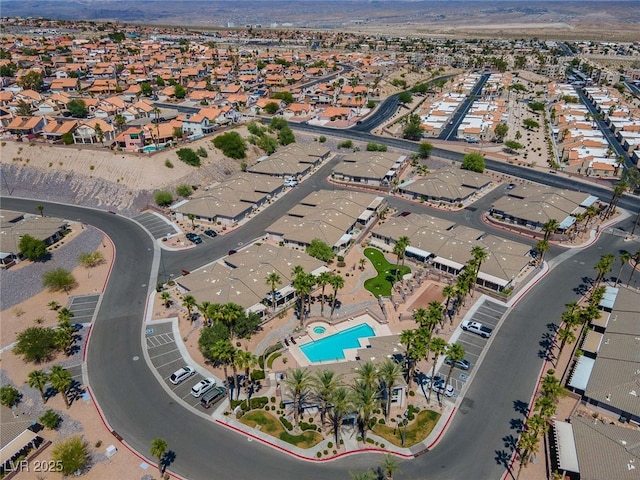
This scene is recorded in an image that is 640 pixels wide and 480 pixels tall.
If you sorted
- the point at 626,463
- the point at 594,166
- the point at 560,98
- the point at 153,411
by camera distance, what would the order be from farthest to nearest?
the point at 560,98, the point at 594,166, the point at 153,411, the point at 626,463

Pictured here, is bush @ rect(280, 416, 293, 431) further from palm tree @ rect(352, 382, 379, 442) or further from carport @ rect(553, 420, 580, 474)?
carport @ rect(553, 420, 580, 474)

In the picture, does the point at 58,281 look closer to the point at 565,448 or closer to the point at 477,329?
the point at 477,329

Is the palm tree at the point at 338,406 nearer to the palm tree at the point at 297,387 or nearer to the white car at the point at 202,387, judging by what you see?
the palm tree at the point at 297,387

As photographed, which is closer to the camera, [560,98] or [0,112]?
[0,112]

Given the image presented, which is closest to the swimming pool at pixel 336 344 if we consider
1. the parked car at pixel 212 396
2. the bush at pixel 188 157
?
the parked car at pixel 212 396

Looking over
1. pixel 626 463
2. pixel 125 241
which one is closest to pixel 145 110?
pixel 125 241

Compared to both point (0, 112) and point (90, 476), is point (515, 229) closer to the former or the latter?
point (90, 476)

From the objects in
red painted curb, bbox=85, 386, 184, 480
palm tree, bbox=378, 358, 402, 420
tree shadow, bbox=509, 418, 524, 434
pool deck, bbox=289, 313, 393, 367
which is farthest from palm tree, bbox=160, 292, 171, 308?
tree shadow, bbox=509, 418, 524, 434
